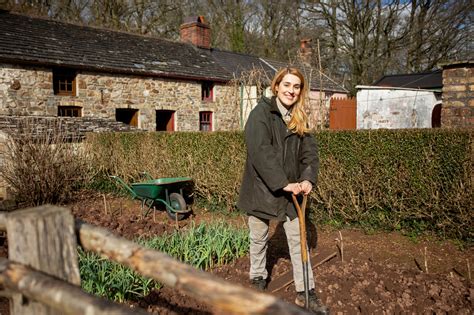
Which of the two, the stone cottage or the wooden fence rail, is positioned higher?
the stone cottage

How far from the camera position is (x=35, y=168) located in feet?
25.5

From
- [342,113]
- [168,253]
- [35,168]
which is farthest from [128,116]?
[168,253]

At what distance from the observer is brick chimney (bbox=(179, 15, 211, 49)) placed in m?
22.8

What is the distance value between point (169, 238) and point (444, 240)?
3.69 metres

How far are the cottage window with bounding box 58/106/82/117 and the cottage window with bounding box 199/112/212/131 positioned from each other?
658cm

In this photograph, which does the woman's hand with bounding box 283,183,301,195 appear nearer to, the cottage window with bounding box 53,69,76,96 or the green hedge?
the green hedge

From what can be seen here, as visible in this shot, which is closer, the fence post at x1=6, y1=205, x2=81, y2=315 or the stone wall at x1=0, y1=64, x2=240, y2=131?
the fence post at x1=6, y1=205, x2=81, y2=315

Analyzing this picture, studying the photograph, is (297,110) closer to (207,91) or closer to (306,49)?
(207,91)

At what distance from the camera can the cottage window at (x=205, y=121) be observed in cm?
2047


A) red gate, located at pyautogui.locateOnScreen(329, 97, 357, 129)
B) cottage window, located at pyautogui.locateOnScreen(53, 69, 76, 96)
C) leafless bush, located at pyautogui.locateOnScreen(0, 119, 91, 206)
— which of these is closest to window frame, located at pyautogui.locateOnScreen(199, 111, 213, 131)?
red gate, located at pyautogui.locateOnScreen(329, 97, 357, 129)

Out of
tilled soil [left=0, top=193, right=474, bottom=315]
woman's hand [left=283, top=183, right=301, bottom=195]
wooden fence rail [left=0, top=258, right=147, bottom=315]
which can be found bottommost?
tilled soil [left=0, top=193, right=474, bottom=315]

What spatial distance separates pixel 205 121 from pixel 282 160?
1742cm

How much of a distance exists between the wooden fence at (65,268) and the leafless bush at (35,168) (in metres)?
6.49

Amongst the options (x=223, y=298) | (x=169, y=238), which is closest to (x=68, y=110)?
(x=169, y=238)
